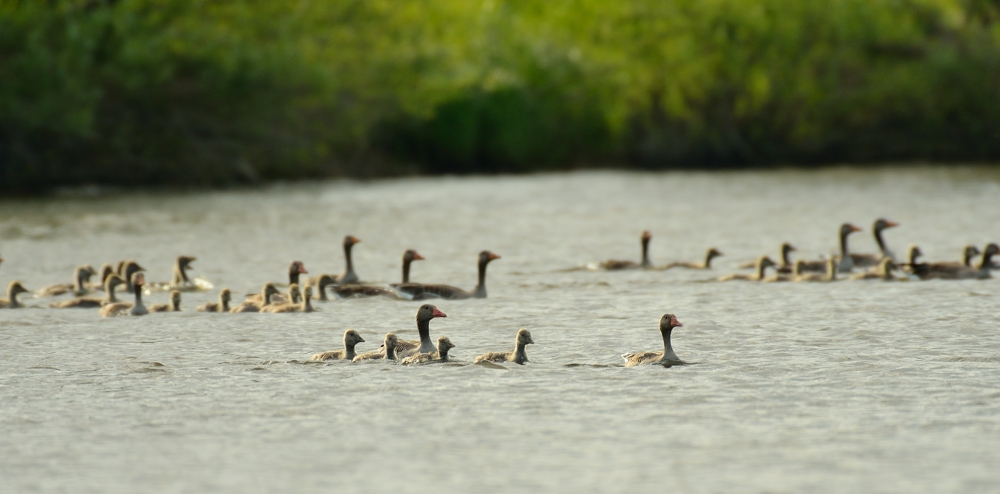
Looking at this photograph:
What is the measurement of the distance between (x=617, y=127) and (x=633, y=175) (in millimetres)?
5749

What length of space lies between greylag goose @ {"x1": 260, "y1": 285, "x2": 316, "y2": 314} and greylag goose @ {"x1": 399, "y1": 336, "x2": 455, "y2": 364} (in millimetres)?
4067

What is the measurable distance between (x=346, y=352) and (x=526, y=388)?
2.28m

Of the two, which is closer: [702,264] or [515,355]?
[515,355]

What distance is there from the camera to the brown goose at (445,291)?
60.1ft

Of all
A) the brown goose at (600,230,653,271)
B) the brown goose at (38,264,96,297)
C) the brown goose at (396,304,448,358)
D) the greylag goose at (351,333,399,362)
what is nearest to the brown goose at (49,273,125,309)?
the brown goose at (38,264,96,297)

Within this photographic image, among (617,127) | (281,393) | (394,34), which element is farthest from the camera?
(617,127)

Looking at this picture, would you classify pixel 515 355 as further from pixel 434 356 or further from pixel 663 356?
pixel 663 356

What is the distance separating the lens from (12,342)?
49.7 ft

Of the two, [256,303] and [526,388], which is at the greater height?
[256,303]

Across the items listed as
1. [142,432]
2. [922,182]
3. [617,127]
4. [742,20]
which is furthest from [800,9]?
[142,432]

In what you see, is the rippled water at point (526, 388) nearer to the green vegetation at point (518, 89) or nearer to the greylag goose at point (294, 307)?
the greylag goose at point (294, 307)

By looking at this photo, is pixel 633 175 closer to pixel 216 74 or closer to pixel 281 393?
pixel 216 74

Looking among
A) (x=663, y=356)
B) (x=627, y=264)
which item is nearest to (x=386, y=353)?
(x=663, y=356)

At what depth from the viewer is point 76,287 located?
63.8 feet
